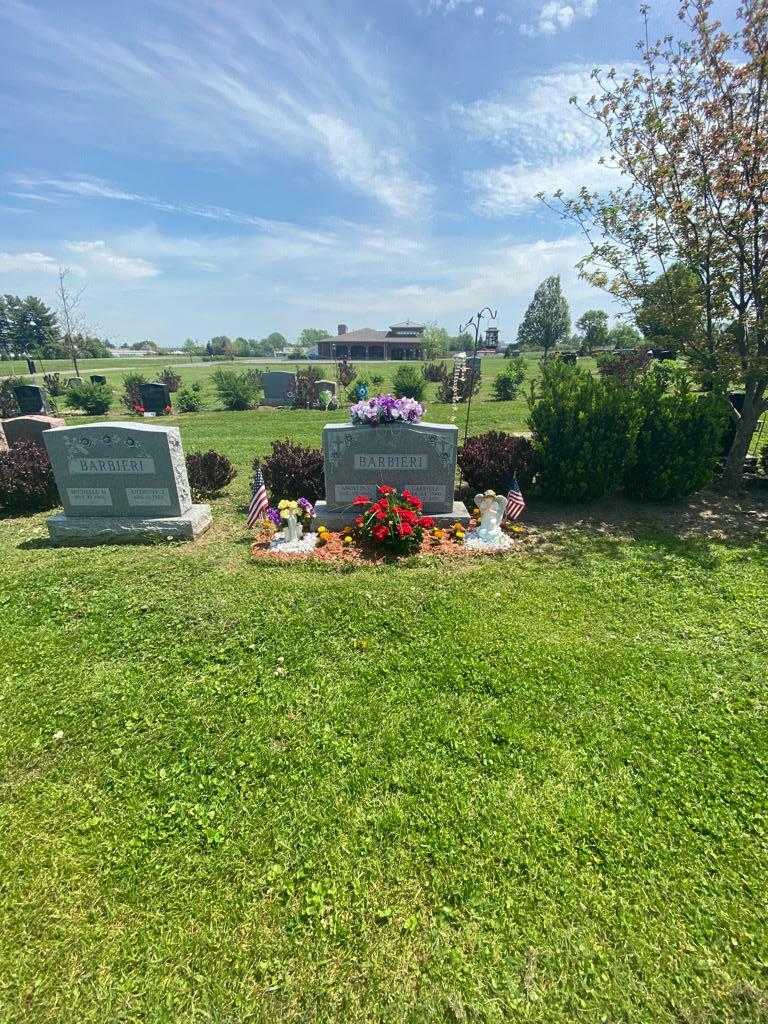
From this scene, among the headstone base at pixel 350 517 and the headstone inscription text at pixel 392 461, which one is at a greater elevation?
the headstone inscription text at pixel 392 461

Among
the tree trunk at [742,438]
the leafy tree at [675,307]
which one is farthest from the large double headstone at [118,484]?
the tree trunk at [742,438]

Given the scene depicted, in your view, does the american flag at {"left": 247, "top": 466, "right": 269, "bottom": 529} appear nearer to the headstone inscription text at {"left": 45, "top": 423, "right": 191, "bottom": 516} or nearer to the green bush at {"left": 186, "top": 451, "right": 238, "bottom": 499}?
the headstone inscription text at {"left": 45, "top": 423, "right": 191, "bottom": 516}

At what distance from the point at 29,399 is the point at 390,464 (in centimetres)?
1938

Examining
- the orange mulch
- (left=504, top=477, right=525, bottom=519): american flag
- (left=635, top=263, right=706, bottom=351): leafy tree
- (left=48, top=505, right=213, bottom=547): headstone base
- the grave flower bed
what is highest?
(left=635, top=263, right=706, bottom=351): leafy tree

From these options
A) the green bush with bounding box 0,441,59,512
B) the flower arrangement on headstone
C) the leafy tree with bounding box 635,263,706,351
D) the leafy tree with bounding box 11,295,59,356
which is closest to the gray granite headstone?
the green bush with bounding box 0,441,59,512

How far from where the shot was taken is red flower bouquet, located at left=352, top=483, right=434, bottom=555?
581 cm

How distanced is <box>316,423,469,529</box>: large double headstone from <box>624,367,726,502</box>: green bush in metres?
3.00

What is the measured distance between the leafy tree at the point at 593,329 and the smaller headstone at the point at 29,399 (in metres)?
54.1

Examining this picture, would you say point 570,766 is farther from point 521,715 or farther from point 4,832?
point 4,832

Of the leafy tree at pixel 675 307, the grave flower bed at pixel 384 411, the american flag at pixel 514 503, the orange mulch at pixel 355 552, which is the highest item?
the leafy tree at pixel 675 307

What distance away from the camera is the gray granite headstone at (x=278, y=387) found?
866 inches

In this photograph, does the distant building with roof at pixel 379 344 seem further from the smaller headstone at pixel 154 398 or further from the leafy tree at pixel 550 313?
the smaller headstone at pixel 154 398

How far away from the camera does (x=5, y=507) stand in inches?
299

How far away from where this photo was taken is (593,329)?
203 feet
